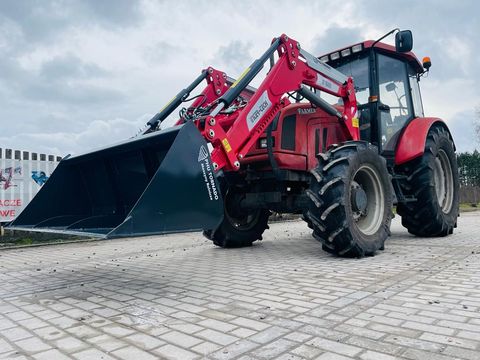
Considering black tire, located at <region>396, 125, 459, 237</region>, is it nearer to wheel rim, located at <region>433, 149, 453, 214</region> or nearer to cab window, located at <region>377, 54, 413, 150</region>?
wheel rim, located at <region>433, 149, 453, 214</region>

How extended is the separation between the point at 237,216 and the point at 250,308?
4034 millimetres

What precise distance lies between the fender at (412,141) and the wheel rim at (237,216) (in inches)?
102

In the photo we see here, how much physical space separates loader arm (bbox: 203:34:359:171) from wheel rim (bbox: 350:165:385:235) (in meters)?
0.79

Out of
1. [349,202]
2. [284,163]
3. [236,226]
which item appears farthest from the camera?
[236,226]

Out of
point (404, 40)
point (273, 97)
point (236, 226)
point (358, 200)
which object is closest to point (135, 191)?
point (273, 97)

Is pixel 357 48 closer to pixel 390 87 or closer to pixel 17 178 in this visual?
pixel 390 87

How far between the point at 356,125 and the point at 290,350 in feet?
15.8

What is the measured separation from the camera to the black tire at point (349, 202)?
16.7ft

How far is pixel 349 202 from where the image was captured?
5207 millimetres

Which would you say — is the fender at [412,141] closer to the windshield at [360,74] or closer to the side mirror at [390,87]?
the side mirror at [390,87]

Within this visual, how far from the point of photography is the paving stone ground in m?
2.42

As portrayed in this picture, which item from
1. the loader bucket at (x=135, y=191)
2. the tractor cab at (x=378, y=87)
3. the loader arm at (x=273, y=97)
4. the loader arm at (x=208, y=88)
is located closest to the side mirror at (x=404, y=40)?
the tractor cab at (x=378, y=87)

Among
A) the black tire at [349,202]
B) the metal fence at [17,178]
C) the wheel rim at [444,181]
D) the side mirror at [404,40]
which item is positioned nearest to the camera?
the black tire at [349,202]

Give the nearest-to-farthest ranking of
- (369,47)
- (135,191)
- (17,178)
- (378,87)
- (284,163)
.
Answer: (135,191)
(284,163)
(369,47)
(378,87)
(17,178)
